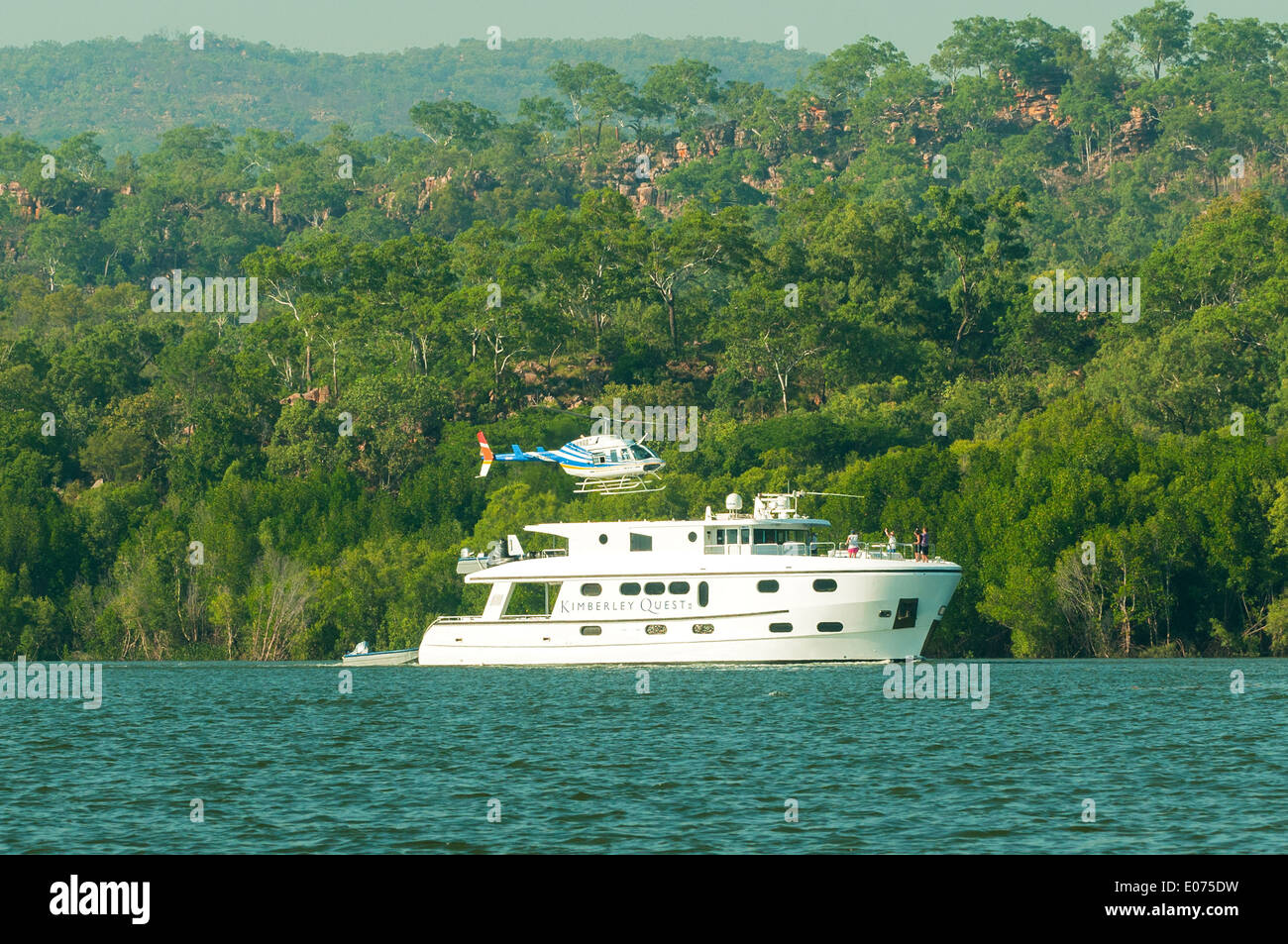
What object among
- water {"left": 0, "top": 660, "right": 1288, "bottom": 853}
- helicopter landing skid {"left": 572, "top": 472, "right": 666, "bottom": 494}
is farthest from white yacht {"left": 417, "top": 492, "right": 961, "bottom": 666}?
helicopter landing skid {"left": 572, "top": 472, "right": 666, "bottom": 494}

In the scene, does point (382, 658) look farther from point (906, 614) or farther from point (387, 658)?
point (906, 614)

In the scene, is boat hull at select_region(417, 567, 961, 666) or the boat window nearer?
boat hull at select_region(417, 567, 961, 666)

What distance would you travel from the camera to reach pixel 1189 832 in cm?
3212

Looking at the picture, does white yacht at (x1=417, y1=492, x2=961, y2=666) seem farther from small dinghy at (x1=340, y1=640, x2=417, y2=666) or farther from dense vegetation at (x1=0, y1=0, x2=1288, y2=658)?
dense vegetation at (x1=0, y1=0, x2=1288, y2=658)

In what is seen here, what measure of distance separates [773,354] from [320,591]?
1723 inches

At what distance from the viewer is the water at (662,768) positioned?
32469 millimetres

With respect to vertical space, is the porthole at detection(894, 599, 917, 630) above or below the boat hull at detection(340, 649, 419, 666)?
above

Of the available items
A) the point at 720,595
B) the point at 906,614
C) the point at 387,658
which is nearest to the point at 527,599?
the point at 387,658

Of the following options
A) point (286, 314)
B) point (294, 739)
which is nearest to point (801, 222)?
point (286, 314)

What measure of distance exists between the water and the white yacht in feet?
7.55

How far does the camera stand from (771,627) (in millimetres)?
71062

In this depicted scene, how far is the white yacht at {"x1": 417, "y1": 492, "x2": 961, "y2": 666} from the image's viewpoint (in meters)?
69.9

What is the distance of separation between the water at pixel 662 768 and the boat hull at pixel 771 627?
76.3 inches
